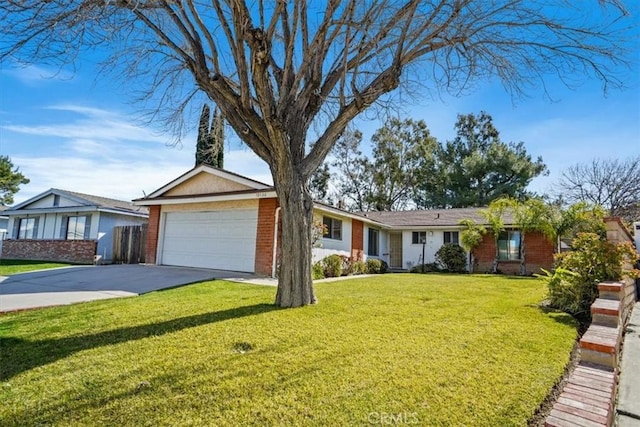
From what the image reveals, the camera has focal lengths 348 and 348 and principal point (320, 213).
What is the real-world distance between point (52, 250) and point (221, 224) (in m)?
12.6

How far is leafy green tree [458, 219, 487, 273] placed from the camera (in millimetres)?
17938

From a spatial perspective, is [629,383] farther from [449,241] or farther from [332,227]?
[449,241]

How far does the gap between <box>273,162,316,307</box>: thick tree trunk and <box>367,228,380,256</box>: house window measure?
44.4ft

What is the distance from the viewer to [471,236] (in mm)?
17922

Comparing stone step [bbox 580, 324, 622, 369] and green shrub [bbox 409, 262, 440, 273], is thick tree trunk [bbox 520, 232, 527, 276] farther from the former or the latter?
stone step [bbox 580, 324, 622, 369]

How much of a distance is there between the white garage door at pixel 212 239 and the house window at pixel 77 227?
7.39m

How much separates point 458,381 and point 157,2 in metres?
7.61

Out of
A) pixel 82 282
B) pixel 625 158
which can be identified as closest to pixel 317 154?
pixel 82 282

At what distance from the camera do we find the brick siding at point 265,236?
1201cm

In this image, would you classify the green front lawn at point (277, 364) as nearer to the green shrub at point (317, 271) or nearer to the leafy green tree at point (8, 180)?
the green shrub at point (317, 271)

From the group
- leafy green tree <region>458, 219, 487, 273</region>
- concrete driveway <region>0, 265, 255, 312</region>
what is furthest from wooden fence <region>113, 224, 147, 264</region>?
leafy green tree <region>458, 219, 487, 273</region>

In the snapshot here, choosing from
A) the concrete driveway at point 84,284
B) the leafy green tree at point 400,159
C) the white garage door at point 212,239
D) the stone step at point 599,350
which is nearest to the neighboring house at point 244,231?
the white garage door at point 212,239

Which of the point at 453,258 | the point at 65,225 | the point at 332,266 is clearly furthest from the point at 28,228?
the point at 453,258

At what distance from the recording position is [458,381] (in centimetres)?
326
